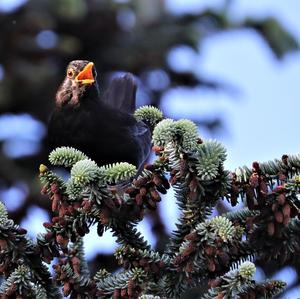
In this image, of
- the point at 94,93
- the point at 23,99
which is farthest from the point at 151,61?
the point at 94,93

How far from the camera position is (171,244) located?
223 centimetres

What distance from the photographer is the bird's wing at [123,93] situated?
4234 mm

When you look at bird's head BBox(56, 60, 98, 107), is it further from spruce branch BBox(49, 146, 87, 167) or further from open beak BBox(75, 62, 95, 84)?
spruce branch BBox(49, 146, 87, 167)

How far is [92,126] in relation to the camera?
11.7 feet

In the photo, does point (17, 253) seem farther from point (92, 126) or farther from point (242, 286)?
point (92, 126)

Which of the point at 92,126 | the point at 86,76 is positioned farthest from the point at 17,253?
the point at 86,76

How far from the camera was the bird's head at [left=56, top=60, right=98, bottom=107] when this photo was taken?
368 centimetres

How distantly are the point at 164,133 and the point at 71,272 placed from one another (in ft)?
1.39

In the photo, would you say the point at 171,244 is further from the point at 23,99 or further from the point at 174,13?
the point at 174,13

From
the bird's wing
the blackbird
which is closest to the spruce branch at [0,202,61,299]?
the blackbird

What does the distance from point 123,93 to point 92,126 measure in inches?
29.8

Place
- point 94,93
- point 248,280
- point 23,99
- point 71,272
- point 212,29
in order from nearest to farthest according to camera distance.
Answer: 1. point 248,280
2. point 71,272
3. point 94,93
4. point 23,99
5. point 212,29

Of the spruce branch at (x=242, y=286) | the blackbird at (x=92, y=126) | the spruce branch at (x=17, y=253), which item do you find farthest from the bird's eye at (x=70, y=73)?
the spruce branch at (x=242, y=286)

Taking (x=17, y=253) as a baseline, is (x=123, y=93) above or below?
above
